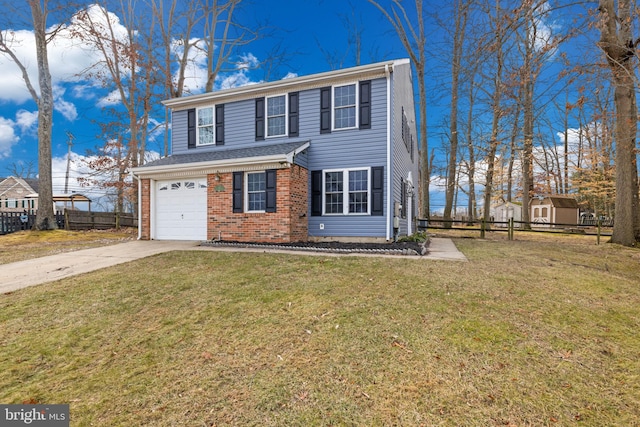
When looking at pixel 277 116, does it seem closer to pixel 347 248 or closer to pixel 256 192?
pixel 256 192

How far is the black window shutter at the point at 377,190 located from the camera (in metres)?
9.53

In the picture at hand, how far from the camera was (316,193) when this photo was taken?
10.3m

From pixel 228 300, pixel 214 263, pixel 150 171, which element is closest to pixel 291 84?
pixel 150 171

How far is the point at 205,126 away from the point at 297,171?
17.0ft

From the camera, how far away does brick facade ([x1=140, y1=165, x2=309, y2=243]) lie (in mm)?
9188

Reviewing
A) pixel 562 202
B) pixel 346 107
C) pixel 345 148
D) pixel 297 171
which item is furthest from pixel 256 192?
pixel 562 202

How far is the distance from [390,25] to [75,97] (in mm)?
19507

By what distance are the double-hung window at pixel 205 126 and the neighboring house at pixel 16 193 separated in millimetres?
34866

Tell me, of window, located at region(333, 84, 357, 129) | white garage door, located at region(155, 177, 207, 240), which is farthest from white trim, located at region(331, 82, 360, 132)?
white garage door, located at region(155, 177, 207, 240)

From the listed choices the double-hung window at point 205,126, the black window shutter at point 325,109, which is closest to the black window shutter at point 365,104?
the black window shutter at point 325,109

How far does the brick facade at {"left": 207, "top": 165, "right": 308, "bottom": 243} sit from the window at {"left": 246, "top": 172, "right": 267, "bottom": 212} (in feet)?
0.83

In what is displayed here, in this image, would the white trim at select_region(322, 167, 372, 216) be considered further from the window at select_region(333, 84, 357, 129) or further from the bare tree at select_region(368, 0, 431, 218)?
the bare tree at select_region(368, 0, 431, 218)

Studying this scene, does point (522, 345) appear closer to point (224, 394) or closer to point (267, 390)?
point (267, 390)

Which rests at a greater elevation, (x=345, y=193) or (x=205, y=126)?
(x=205, y=126)
